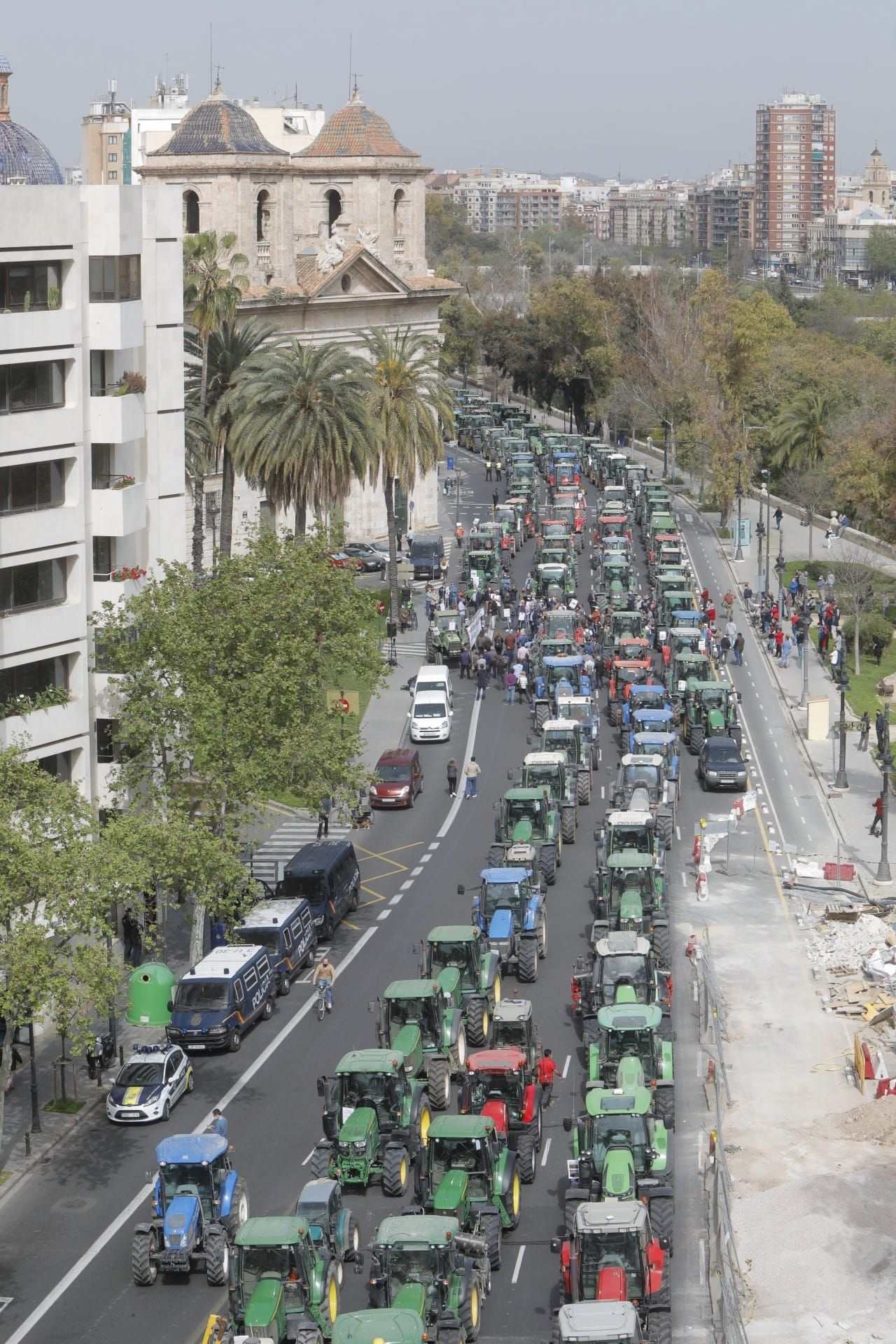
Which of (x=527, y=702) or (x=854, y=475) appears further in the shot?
(x=854, y=475)

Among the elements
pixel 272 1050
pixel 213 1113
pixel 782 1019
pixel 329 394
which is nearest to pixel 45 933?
pixel 213 1113

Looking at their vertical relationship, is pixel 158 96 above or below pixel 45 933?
above

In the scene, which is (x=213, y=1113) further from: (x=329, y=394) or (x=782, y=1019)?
(x=329, y=394)

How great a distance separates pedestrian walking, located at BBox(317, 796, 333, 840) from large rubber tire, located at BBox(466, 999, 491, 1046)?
1436cm

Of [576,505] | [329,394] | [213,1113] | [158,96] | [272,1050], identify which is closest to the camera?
[213,1113]

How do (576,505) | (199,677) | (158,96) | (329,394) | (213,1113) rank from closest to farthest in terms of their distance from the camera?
1. (213,1113)
2. (199,677)
3. (329,394)
4. (576,505)
5. (158,96)

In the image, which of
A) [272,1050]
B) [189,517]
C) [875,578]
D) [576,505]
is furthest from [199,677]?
[576,505]

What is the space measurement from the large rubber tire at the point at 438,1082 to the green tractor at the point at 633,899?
20.8 ft

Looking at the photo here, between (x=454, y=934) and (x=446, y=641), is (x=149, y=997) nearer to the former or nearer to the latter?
(x=454, y=934)

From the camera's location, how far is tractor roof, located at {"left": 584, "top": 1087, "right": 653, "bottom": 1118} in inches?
1221

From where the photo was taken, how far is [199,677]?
42.5 m

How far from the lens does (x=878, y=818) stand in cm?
5275

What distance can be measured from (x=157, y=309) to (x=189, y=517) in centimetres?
3699

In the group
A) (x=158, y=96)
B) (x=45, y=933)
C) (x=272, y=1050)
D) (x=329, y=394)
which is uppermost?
→ (x=158, y=96)
